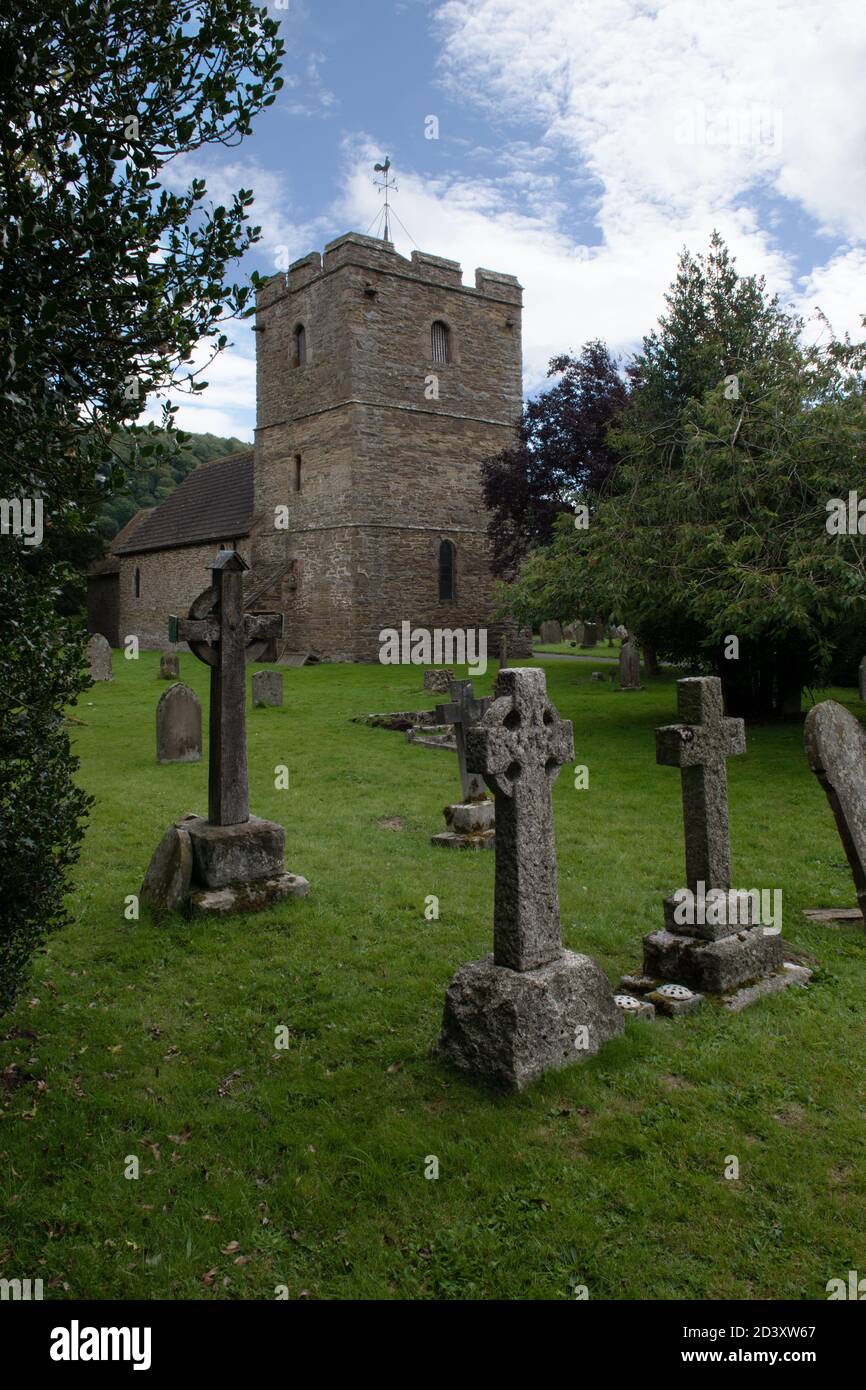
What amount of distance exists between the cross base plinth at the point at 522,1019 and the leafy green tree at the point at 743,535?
759 cm

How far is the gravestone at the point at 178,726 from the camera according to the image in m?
12.4

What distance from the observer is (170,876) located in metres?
6.70

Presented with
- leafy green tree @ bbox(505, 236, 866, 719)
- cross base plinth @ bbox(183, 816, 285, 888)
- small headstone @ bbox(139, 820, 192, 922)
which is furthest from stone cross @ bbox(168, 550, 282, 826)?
Result: leafy green tree @ bbox(505, 236, 866, 719)

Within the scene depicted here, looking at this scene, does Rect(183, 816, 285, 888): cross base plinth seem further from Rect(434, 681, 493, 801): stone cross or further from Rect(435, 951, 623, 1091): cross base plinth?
Rect(435, 951, 623, 1091): cross base plinth

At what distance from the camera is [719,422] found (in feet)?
41.8

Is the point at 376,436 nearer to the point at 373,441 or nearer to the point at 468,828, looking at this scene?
the point at 373,441

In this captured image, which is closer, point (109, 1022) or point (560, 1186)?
point (560, 1186)

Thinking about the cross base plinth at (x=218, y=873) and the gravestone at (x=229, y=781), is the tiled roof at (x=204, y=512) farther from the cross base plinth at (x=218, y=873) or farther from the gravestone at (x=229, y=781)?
the cross base plinth at (x=218, y=873)

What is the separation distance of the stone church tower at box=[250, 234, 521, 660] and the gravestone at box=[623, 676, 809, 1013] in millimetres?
22701

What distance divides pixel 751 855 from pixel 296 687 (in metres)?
15.4

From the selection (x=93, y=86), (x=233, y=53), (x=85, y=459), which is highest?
(x=233, y=53)

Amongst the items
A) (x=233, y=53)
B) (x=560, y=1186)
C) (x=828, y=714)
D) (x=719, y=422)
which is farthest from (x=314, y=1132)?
(x=719, y=422)

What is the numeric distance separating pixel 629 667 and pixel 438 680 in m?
4.60

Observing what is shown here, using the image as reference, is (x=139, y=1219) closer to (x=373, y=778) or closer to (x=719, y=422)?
(x=373, y=778)
